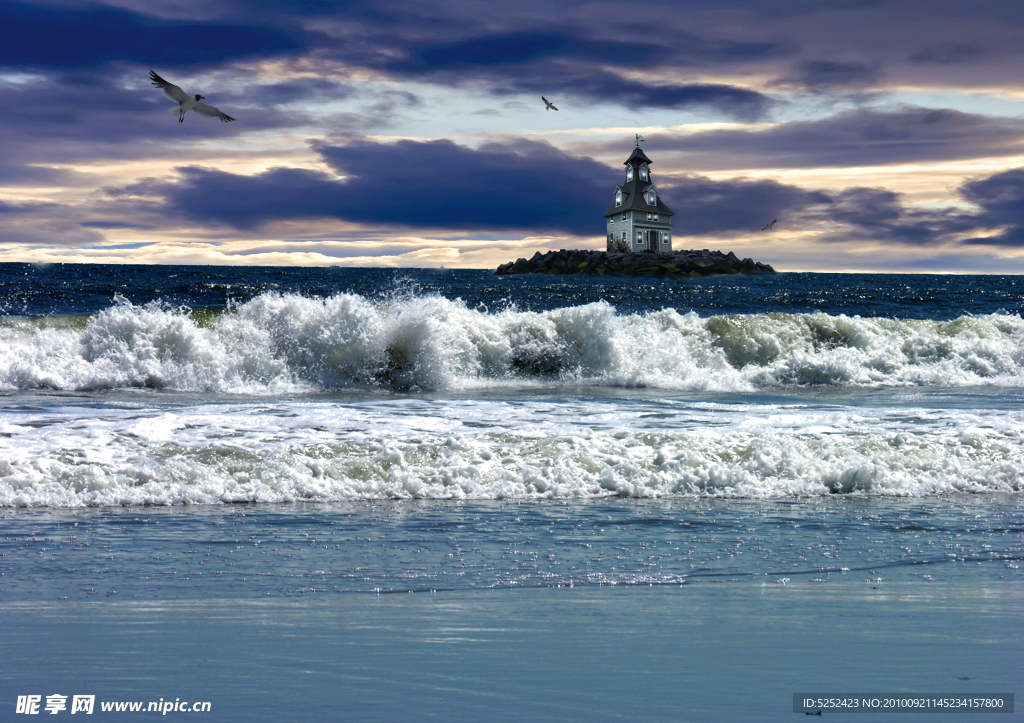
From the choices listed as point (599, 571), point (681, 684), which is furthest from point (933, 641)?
point (599, 571)

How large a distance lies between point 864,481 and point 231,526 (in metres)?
5.37

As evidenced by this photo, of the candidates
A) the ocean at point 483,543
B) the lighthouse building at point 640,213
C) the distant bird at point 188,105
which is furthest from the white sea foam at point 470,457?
the lighthouse building at point 640,213

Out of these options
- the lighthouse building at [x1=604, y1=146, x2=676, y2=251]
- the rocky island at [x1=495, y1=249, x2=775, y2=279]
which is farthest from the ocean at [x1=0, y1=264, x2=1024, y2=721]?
the lighthouse building at [x1=604, y1=146, x2=676, y2=251]

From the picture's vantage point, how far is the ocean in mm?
3369

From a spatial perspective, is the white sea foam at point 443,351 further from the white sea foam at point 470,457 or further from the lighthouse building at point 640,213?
the lighthouse building at point 640,213

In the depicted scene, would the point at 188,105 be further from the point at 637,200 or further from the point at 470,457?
the point at 637,200

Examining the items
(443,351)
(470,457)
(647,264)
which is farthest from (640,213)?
(470,457)

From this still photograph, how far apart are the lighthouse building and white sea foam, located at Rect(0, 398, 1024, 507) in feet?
229

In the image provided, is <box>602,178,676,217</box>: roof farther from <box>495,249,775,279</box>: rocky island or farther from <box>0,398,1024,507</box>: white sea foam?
<box>0,398,1024,507</box>: white sea foam

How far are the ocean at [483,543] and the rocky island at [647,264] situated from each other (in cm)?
5905

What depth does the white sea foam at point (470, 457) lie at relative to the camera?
24.7ft

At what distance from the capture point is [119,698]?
315 cm

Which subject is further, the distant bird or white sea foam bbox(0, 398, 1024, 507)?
the distant bird

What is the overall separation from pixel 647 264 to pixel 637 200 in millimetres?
6711
